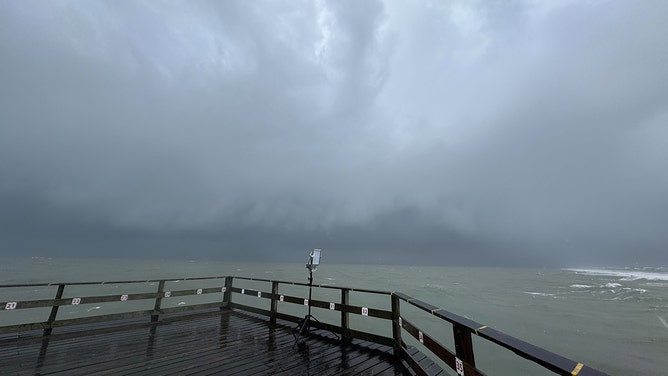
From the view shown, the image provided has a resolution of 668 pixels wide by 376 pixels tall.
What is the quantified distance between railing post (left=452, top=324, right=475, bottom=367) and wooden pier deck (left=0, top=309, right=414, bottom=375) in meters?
1.77

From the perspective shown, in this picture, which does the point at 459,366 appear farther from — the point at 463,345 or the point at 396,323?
the point at 396,323

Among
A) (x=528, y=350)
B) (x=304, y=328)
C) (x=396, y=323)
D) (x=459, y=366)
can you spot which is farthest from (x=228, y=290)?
(x=528, y=350)

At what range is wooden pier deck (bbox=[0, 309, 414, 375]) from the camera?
446cm

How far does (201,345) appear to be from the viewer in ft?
18.6

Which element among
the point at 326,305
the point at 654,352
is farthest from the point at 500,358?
the point at 326,305

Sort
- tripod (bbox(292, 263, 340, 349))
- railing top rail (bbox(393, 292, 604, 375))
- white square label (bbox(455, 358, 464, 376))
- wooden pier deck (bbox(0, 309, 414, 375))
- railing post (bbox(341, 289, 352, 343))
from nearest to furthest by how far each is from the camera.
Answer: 1. railing top rail (bbox(393, 292, 604, 375))
2. white square label (bbox(455, 358, 464, 376))
3. wooden pier deck (bbox(0, 309, 414, 375))
4. tripod (bbox(292, 263, 340, 349))
5. railing post (bbox(341, 289, 352, 343))

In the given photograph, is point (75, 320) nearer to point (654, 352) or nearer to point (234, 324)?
point (234, 324)

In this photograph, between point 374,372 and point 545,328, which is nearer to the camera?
point 374,372

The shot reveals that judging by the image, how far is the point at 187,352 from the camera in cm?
526

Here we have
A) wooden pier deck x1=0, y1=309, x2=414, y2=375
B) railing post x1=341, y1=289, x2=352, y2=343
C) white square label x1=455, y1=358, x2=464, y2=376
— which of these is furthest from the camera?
railing post x1=341, y1=289, x2=352, y2=343

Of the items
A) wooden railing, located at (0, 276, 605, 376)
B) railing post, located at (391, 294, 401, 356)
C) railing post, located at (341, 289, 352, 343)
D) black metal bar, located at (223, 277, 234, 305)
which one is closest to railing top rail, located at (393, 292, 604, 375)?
wooden railing, located at (0, 276, 605, 376)

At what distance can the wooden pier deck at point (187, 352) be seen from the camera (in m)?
4.46

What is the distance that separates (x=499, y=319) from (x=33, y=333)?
103 ft

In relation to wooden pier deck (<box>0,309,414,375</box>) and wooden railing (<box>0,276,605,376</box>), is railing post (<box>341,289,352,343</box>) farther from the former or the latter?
wooden pier deck (<box>0,309,414,375</box>)
